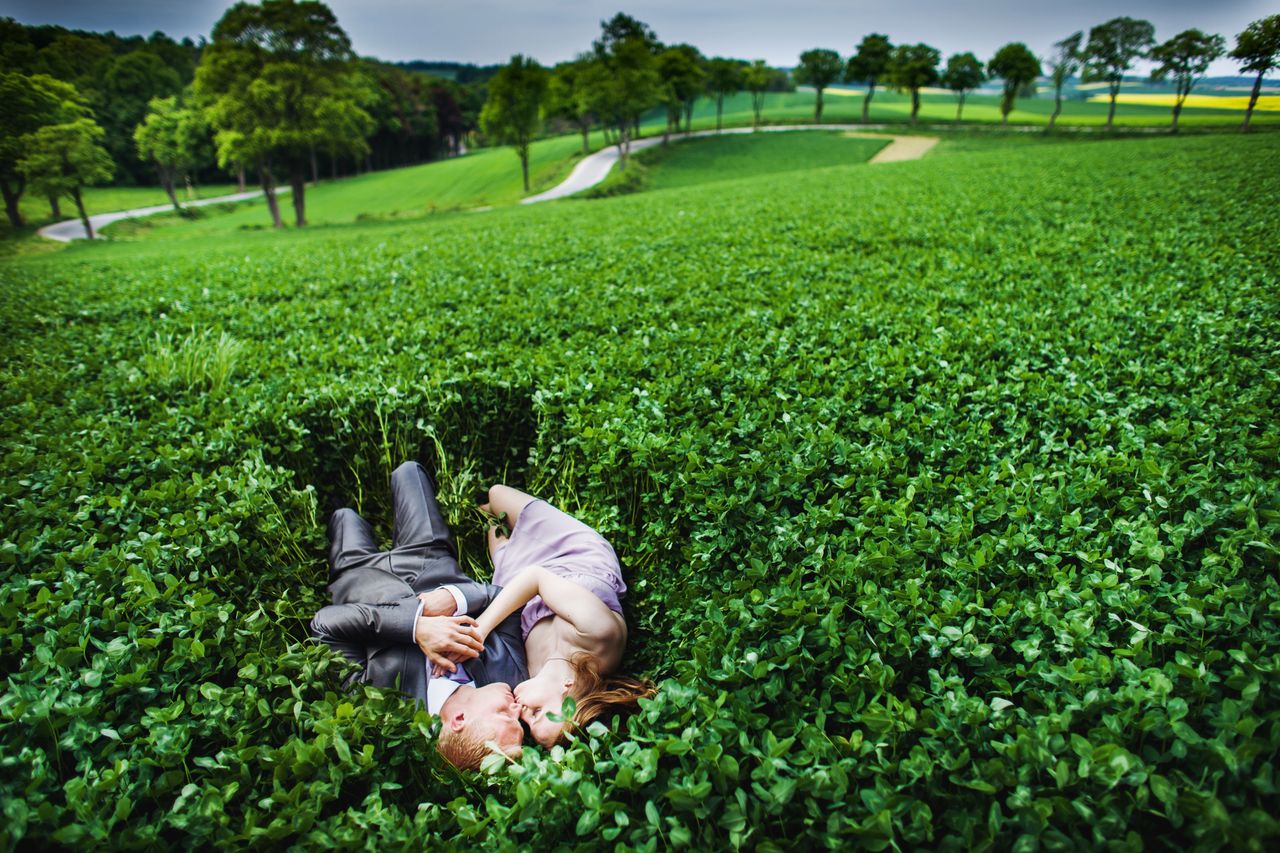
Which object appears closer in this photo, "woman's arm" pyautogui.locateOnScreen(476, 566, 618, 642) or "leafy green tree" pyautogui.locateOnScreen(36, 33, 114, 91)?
"woman's arm" pyautogui.locateOnScreen(476, 566, 618, 642)

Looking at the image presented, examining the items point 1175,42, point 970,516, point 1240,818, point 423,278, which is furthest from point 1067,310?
point 423,278

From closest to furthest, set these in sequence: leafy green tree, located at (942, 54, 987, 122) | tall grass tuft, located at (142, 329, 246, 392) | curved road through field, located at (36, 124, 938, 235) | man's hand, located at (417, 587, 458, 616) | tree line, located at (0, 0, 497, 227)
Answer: man's hand, located at (417, 587, 458, 616) → tall grass tuft, located at (142, 329, 246, 392) → tree line, located at (0, 0, 497, 227) → curved road through field, located at (36, 124, 938, 235) → leafy green tree, located at (942, 54, 987, 122)

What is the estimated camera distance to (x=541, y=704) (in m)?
2.87

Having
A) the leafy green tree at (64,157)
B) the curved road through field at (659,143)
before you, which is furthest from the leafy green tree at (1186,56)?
the curved road through field at (659,143)

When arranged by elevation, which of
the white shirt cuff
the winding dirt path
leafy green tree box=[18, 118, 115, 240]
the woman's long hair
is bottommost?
the woman's long hair

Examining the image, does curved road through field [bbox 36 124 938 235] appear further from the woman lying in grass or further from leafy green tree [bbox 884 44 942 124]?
the woman lying in grass

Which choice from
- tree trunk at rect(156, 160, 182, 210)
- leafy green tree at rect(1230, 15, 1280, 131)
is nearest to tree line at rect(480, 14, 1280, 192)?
leafy green tree at rect(1230, 15, 1280, 131)

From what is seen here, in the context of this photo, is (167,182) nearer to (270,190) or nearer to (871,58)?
(270,190)

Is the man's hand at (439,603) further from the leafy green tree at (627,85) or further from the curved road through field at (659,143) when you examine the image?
the leafy green tree at (627,85)

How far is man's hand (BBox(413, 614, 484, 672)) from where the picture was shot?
301cm

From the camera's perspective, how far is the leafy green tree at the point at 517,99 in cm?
4097

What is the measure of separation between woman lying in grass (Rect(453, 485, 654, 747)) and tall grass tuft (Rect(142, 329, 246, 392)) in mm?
3038

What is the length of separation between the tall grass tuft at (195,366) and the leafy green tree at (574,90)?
44227 mm

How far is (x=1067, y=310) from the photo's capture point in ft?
17.8
